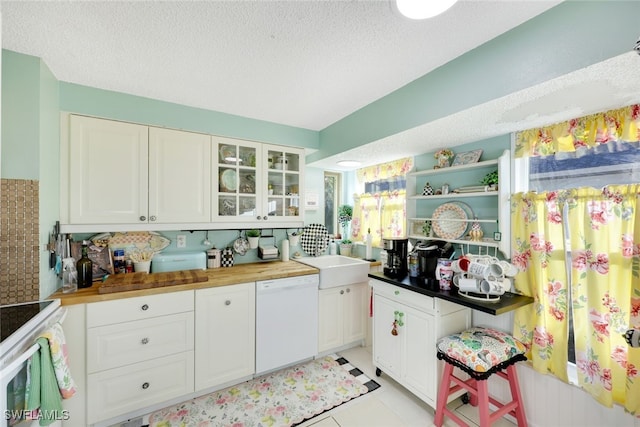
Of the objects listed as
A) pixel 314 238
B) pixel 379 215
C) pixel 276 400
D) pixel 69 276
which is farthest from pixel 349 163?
pixel 69 276

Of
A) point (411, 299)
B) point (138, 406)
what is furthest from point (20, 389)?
point (411, 299)

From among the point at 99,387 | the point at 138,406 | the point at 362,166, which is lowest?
the point at 138,406

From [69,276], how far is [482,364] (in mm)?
2724

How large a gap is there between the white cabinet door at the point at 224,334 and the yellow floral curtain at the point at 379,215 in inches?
63.8

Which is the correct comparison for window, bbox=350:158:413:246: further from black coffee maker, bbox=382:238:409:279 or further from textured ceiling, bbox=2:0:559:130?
textured ceiling, bbox=2:0:559:130

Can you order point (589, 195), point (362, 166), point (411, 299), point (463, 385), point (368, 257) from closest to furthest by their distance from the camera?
1. point (589, 195)
2. point (463, 385)
3. point (411, 299)
4. point (368, 257)
5. point (362, 166)

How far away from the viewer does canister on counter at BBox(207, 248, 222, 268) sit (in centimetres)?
250

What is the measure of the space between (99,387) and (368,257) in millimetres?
2499

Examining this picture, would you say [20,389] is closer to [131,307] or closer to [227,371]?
[131,307]

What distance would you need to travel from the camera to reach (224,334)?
2.08 m

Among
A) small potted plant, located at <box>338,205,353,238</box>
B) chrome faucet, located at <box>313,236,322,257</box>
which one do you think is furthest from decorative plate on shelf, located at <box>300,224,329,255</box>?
small potted plant, located at <box>338,205,353,238</box>

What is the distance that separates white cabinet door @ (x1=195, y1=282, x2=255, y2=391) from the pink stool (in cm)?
145

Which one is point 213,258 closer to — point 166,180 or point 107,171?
point 166,180

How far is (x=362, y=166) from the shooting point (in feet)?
10.9
